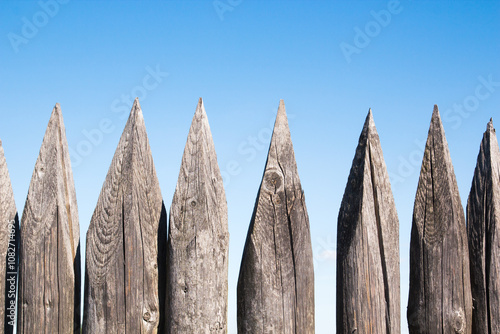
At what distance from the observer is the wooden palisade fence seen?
318 cm

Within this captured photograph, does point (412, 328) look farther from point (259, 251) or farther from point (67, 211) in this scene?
point (67, 211)

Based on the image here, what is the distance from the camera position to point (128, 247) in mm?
3281

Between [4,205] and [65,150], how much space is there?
56 cm

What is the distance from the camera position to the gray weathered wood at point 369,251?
3.20m

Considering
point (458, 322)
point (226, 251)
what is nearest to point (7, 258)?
point (226, 251)

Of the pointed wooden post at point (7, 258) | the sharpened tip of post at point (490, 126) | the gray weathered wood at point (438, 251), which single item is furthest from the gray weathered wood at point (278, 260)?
the pointed wooden post at point (7, 258)

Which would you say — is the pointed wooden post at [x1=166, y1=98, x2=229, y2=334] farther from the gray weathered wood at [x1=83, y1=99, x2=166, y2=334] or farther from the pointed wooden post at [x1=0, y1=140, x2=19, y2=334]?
the pointed wooden post at [x1=0, y1=140, x2=19, y2=334]

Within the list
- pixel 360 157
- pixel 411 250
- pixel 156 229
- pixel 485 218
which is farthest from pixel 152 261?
pixel 485 218

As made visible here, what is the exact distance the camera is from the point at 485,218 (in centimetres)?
356

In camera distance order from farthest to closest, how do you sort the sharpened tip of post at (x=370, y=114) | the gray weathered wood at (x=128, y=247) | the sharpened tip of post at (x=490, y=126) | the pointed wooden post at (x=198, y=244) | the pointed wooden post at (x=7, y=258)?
the sharpened tip of post at (x=490, y=126) → the pointed wooden post at (x=7, y=258) → the sharpened tip of post at (x=370, y=114) → the gray weathered wood at (x=128, y=247) → the pointed wooden post at (x=198, y=244)

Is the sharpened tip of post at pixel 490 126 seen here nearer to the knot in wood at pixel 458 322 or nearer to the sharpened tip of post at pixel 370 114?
the sharpened tip of post at pixel 370 114

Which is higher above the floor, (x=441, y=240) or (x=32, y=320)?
(x=441, y=240)

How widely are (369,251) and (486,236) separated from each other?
937 millimetres

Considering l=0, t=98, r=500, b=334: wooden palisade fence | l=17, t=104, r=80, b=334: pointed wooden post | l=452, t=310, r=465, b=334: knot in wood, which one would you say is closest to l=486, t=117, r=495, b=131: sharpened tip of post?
l=0, t=98, r=500, b=334: wooden palisade fence
